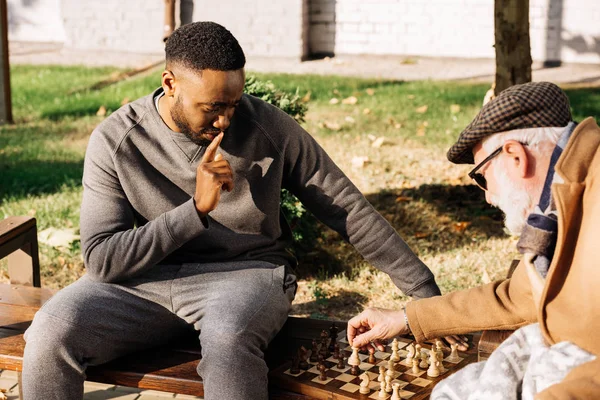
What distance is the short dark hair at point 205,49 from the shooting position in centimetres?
365

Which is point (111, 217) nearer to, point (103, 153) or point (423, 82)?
point (103, 153)

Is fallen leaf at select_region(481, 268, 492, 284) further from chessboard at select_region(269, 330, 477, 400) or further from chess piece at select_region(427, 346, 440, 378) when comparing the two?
chess piece at select_region(427, 346, 440, 378)

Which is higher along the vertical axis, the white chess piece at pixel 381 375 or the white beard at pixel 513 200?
the white beard at pixel 513 200

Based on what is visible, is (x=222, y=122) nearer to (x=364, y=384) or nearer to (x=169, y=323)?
(x=169, y=323)

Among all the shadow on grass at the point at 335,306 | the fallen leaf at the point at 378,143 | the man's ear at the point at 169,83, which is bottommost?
the shadow on grass at the point at 335,306

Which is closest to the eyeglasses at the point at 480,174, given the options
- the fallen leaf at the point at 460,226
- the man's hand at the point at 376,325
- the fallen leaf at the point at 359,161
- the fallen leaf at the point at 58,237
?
the man's hand at the point at 376,325

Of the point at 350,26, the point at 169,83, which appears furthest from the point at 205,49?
the point at 350,26

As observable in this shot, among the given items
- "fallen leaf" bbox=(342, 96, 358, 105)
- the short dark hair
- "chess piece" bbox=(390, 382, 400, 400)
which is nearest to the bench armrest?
the short dark hair

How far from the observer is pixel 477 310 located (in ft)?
10.9

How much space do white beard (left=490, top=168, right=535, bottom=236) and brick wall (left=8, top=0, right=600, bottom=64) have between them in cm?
1131

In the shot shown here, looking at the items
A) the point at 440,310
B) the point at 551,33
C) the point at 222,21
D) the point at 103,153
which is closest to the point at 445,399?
the point at 440,310

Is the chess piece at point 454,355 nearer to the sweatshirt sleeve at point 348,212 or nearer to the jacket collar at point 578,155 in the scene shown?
the sweatshirt sleeve at point 348,212

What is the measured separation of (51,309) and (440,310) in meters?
1.47

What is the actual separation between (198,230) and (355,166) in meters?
4.59
